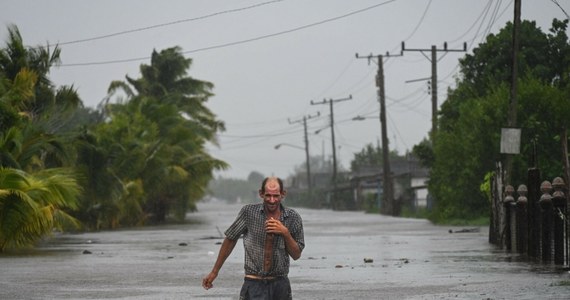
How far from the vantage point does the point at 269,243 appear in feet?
29.2

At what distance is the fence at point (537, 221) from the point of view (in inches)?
757

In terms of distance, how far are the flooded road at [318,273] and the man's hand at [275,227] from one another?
6.46m

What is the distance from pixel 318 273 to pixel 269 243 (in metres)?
10.8

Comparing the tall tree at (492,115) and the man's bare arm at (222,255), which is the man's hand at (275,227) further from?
the tall tree at (492,115)

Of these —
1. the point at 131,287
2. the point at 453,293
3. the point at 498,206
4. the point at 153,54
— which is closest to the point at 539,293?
the point at 453,293

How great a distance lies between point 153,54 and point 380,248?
49341 mm

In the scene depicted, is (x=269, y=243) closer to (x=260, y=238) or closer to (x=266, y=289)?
(x=260, y=238)

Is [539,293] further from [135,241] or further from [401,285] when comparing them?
[135,241]

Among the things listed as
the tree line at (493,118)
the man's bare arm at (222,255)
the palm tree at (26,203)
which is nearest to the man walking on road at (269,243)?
the man's bare arm at (222,255)

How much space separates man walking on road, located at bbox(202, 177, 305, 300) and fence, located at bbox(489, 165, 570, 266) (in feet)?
33.4

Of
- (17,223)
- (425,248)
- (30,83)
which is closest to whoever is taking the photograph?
(17,223)

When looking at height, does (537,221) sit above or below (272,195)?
below

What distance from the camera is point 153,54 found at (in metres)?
75.6

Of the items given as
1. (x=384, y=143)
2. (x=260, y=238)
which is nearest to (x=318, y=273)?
(x=260, y=238)
